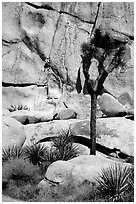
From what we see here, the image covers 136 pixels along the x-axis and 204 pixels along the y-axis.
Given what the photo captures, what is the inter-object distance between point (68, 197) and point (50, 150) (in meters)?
4.45

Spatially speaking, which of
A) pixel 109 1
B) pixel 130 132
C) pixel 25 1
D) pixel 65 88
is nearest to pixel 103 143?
pixel 130 132

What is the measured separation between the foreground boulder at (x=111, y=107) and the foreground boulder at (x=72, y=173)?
303 inches

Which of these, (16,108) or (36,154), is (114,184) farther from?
(16,108)

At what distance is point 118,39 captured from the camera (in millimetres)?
17656

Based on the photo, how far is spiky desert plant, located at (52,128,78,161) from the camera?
17344 millimetres

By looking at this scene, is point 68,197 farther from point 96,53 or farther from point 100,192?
point 96,53

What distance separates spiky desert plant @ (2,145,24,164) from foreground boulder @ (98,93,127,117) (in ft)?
20.6

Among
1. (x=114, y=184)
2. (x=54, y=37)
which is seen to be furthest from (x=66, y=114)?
(x=114, y=184)

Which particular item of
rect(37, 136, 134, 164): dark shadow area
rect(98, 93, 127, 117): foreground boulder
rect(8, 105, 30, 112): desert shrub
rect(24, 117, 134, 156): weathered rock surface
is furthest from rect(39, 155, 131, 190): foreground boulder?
rect(8, 105, 30, 112): desert shrub

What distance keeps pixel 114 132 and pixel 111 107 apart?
366 centimetres

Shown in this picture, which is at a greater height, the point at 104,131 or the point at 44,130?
the point at 104,131

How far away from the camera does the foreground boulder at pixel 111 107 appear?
2223 cm

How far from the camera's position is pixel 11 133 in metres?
19.1

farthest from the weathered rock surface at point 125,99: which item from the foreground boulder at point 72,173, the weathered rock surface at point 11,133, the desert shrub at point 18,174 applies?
the foreground boulder at point 72,173
